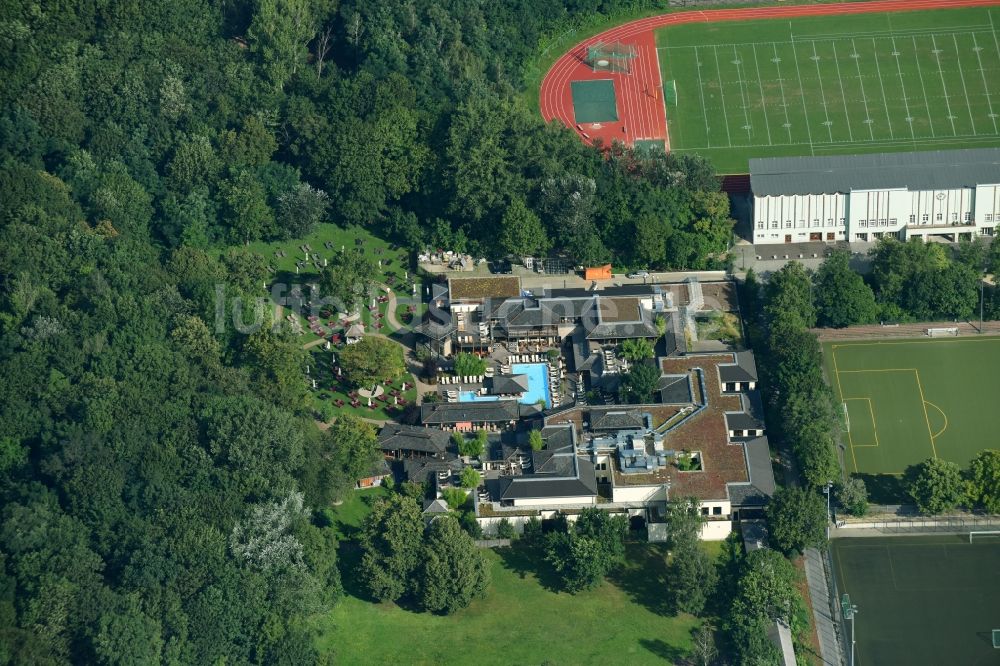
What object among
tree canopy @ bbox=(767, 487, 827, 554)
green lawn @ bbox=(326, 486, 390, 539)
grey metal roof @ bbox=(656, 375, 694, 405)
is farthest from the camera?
grey metal roof @ bbox=(656, 375, 694, 405)

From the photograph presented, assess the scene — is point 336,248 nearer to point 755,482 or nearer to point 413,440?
point 413,440

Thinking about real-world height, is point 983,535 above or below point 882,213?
below

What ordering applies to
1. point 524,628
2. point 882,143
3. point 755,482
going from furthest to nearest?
point 882,143 → point 755,482 → point 524,628

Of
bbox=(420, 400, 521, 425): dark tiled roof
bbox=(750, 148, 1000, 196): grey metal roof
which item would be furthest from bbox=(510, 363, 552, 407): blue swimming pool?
bbox=(750, 148, 1000, 196): grey metal roof

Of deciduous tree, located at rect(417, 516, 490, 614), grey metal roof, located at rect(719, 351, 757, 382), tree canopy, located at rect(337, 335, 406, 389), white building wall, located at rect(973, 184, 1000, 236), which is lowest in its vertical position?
deciduous tree, located at rect(417, 516, 490, 614)

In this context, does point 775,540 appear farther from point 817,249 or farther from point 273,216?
point 273,216

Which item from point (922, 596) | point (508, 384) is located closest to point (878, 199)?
point (508, 384)

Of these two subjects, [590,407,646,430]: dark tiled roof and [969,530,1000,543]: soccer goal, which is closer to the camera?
[969,530,1000,543]: soccer goal

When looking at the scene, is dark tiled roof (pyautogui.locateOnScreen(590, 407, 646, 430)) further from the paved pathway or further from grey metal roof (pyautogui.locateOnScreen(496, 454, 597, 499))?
the paved pathway
